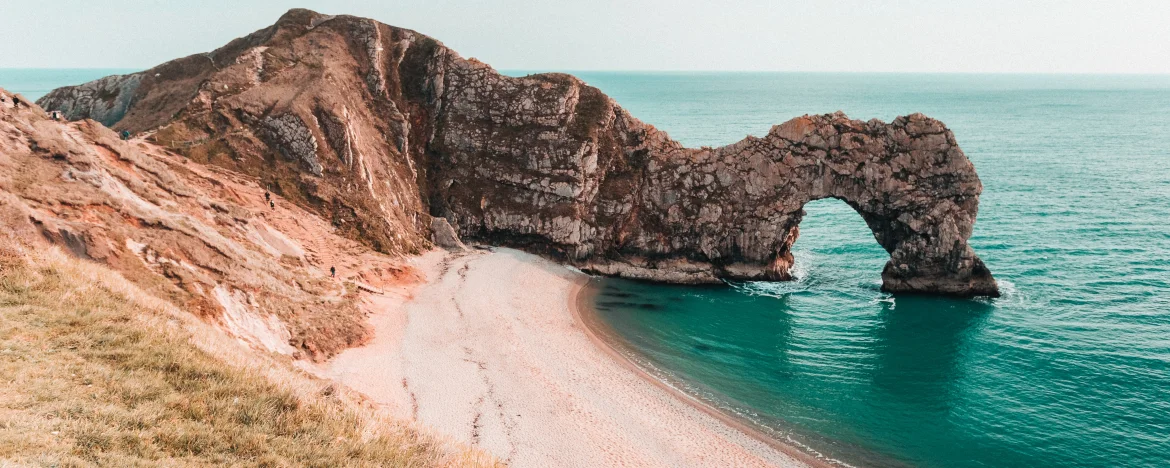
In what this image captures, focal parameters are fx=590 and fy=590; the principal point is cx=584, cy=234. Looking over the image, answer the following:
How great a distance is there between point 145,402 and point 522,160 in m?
55.8

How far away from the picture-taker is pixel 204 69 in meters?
73.0

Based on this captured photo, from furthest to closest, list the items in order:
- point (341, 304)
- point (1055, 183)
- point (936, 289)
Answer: point (1055, 183), point (936, 289), point (341, 304)

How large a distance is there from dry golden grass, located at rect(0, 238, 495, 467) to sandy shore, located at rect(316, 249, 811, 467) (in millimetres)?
13354

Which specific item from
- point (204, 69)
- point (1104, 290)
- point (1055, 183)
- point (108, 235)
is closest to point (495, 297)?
point (108, 235)

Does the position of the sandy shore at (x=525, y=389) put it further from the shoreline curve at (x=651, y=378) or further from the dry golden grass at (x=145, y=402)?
the dry golden grass at (x=145, y=402)

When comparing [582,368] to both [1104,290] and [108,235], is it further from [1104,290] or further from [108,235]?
[1104,290]

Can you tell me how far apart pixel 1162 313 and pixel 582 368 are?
161 ft

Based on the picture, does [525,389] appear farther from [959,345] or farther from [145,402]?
[959,345]

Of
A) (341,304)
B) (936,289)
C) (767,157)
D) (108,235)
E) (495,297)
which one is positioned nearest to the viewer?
(108,235)

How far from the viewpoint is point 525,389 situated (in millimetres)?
38094

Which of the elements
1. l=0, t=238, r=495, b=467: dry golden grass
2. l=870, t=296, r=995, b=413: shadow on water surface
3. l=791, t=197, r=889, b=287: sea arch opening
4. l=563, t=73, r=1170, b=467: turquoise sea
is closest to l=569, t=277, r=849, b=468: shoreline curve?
l=563, t=73, r=1170, b=467: turquoise sea

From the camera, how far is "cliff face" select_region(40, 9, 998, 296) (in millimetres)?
58594

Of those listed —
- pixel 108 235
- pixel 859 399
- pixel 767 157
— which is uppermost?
pixel 767 157

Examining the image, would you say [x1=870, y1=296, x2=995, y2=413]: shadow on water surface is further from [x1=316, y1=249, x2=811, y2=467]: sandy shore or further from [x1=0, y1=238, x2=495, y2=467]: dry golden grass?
[x1=0, y1=238, x2=495, y2=467]: dry golden grass
